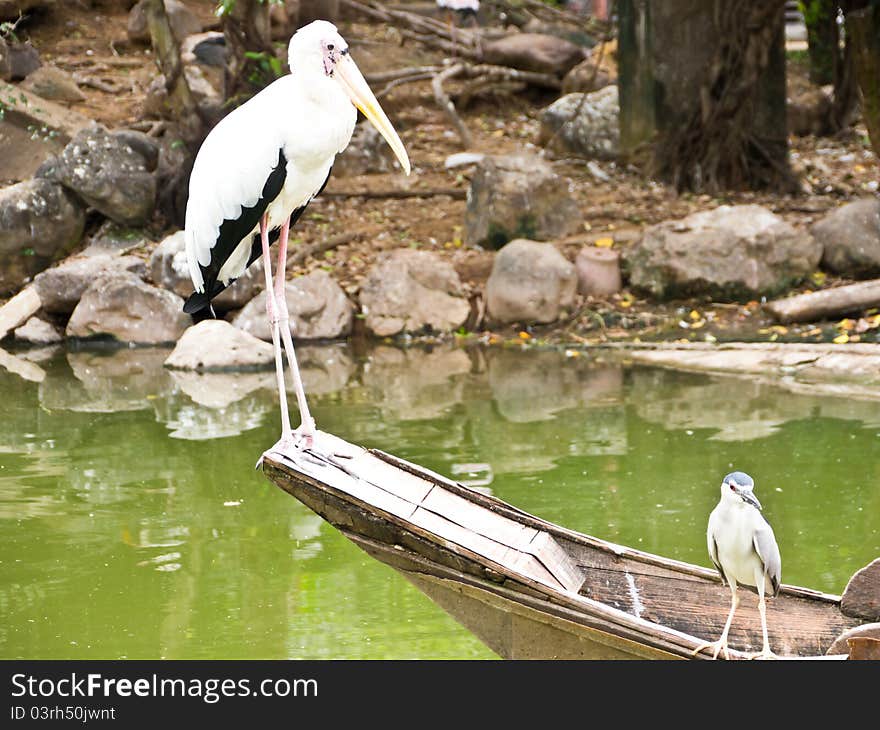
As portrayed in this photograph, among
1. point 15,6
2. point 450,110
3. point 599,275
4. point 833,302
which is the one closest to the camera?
point 833,302

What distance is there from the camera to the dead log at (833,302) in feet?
35.8

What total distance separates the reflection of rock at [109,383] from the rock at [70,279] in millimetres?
729

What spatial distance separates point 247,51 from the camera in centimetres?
1351

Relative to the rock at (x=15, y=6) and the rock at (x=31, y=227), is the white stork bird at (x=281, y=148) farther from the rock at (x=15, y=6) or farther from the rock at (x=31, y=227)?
the rock at (x=15, y=6)

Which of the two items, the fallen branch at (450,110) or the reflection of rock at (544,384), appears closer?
the reflection of rock at (544,384)

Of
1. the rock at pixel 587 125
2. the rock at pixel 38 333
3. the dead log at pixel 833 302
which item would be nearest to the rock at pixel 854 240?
the dead log at pixel 833 302

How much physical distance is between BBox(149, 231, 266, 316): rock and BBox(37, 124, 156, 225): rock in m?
1.20

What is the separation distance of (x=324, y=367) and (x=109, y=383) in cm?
178

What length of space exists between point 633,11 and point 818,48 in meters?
5.32

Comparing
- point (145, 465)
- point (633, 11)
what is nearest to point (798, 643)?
point (145, 465)

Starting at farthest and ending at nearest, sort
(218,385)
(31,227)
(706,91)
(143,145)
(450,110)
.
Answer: (450,110) < (143,145) < (706,91) < (31,227) < (218,385)

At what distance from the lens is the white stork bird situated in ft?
15.4

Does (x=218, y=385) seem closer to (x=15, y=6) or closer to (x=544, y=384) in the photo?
(x=544, y=384)

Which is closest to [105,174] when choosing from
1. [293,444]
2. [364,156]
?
[364,156]
